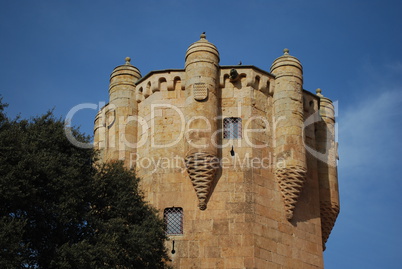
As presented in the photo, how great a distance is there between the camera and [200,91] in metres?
29.4

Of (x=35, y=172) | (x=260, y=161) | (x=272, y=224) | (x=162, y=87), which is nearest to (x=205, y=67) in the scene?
(x=162, y=87)

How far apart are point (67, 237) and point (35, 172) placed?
2306 millimetres

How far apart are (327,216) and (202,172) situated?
6.41 metres

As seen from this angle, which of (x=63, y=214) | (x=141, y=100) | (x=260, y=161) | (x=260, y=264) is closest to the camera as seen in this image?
(x=63, y=214)

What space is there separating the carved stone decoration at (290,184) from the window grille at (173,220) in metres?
3.95

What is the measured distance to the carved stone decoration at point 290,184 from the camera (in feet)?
95.3

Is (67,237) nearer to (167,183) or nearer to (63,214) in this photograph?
(63,214)

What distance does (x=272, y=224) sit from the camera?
28.5m

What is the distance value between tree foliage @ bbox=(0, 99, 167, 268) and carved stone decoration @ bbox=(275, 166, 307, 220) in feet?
16.6

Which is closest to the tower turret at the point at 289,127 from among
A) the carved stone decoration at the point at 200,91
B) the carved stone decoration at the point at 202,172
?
the carved stone decoration at the point at 202,172

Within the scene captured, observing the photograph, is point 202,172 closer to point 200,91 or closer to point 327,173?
point 200,91

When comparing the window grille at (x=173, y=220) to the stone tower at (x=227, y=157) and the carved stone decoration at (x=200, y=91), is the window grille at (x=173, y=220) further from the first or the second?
the carved stone decoration at (x=200, y=91)

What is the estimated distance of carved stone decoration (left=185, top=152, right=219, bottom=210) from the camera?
28391mm

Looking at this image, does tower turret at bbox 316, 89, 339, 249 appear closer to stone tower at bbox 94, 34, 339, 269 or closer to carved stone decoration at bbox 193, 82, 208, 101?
stone tower at bbox 94, 34, 339, 269
